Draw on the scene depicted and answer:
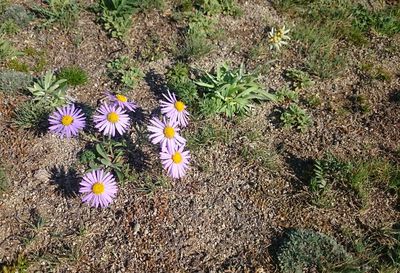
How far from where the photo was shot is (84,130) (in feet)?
14.1

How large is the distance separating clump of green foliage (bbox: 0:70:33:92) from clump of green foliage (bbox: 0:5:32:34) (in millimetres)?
678

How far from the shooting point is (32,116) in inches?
167

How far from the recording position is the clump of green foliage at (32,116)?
4.25 m

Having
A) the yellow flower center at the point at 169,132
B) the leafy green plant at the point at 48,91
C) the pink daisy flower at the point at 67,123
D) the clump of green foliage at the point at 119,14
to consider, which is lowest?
the yellow flower center at the point at 169,132

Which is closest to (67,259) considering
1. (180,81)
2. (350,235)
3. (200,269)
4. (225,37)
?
(200,269)

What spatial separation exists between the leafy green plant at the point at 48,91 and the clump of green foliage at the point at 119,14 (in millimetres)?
958

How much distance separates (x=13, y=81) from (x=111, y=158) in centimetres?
132

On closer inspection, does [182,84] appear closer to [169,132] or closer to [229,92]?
[229,92]

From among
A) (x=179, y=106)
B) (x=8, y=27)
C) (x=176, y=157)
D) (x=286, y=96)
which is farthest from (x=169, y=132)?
(x=8, y=27)

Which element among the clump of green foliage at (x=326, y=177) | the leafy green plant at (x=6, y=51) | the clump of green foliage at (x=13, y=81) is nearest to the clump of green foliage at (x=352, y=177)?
the clump of green foliage at (x=326, y=177)

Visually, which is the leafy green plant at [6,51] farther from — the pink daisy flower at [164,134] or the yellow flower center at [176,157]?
the yellow flower center at [176,157]

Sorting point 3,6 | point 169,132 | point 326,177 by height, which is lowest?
point 326,177

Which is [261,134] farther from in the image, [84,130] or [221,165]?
[84,130]

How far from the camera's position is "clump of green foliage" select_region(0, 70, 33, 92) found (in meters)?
4.47
